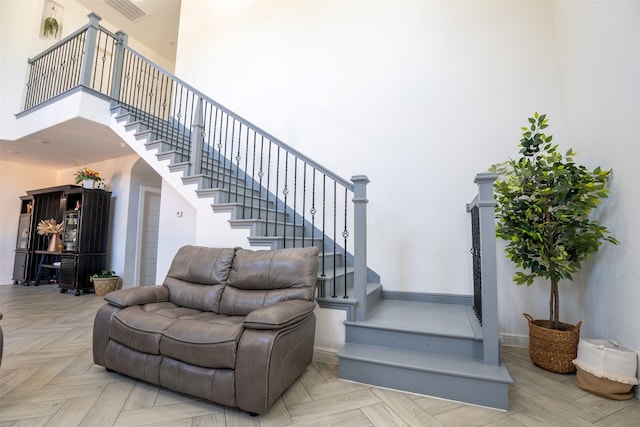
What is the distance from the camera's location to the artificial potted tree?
2174 mm

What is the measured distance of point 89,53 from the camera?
13.2 ft

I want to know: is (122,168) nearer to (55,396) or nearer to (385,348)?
(55,396)

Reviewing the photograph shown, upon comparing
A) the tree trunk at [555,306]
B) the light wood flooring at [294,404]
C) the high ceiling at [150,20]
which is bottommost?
the light wood flooring at [294,404]

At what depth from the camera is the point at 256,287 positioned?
233cm

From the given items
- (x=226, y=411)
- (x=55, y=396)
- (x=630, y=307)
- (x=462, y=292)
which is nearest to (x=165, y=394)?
(x=226, y=411)

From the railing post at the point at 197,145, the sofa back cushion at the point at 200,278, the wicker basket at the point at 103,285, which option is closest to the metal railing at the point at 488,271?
the sofa back cushion at the point at 200,278

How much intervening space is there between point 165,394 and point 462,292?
9.26 feet

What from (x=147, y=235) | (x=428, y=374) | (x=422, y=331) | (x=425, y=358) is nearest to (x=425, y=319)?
(x=422, y=331)

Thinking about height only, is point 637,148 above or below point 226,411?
above

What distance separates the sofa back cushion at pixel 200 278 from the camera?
2.42 metres

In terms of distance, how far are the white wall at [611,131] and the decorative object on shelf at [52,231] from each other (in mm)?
7917

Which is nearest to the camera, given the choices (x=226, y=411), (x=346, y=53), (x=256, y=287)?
(x=226, y=411)

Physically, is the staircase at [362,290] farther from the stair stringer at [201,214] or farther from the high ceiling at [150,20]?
the high ceiling at [150,20]

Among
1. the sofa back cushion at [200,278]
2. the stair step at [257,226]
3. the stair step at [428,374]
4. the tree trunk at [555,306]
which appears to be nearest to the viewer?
the stair step at [428,374]
